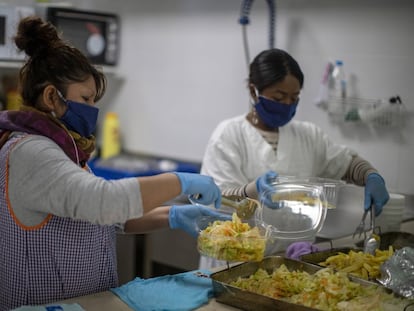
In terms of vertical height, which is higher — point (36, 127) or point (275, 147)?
point (36, 127)

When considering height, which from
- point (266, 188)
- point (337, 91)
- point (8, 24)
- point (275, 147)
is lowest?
point (266, 188)

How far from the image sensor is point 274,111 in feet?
7.02

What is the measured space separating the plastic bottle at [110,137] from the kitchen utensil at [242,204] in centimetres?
200

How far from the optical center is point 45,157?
1.40 meters

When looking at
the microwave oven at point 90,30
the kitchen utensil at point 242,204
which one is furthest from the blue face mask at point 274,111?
the microwave oven at point 90,30

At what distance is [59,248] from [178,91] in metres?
2.13

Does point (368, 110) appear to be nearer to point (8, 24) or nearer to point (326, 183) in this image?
point (326, 183)

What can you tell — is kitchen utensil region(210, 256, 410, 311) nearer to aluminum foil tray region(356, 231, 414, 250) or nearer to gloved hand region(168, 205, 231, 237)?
gloved hand region(168, 205, 231, 237)

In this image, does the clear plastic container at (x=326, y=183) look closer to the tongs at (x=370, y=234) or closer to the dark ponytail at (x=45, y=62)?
the tongs at (x=370, y=234)

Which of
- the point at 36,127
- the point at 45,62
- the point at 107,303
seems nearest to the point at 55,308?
the point at 107,303

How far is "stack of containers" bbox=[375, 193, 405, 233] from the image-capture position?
7.35 ft

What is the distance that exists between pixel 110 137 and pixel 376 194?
2.02 m

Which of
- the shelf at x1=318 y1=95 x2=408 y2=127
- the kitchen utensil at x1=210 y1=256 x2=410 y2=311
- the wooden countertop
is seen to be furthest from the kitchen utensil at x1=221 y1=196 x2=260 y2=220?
the shelf at x1=318 y1=95 x2=408 y2=127

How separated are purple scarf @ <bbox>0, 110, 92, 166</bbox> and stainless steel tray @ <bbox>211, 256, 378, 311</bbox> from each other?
1.70 feet
